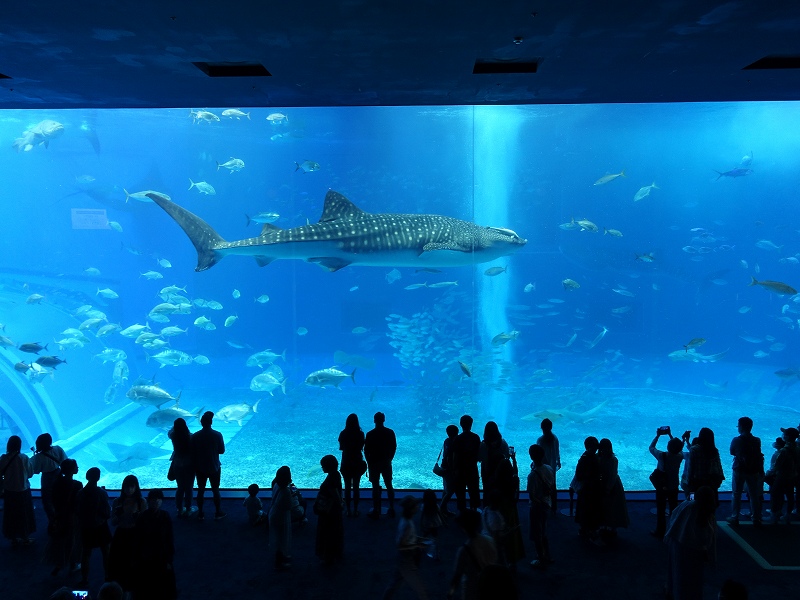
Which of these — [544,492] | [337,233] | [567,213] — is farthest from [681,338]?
[544,492]

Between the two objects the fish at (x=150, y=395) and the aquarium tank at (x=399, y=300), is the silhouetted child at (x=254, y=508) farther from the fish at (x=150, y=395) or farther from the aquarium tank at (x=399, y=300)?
the fish at (x=150, y=395)

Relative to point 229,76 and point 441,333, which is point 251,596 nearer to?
point 229,76

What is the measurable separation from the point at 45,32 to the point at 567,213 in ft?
148

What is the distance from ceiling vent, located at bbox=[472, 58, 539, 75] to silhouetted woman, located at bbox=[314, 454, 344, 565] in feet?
12.9

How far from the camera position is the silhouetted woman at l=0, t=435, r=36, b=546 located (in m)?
4.96

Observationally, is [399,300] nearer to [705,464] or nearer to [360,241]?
[360,241]

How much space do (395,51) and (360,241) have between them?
501 cm

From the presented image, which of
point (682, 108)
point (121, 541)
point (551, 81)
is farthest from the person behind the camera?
point (682, 108)

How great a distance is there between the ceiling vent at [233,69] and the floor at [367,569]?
183 inches

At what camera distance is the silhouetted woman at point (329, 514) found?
175 inches

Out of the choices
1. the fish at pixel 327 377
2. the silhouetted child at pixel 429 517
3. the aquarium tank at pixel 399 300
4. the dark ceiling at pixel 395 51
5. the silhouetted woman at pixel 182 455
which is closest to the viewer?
the dark ceiling at pixel 395 51

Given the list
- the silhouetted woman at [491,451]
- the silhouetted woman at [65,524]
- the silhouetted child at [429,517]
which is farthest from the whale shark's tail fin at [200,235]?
the silhouetted child at [429,517]

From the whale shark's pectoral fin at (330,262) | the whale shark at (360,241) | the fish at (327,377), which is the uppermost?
the whale shark at (360,241)

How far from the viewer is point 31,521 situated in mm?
5105
